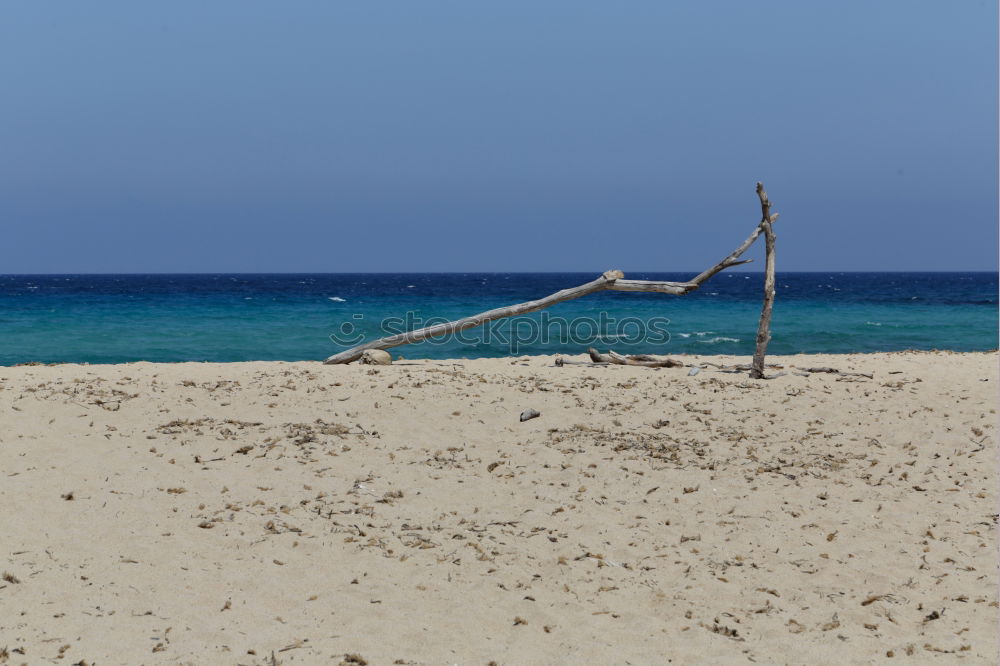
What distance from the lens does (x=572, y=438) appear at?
7.85 meters

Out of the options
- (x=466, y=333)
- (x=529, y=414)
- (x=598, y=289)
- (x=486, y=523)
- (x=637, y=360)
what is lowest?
(x=486, y=523)

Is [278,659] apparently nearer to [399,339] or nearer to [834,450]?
[834,450]

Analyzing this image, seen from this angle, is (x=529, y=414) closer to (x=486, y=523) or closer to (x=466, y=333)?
(x=486, y=523)

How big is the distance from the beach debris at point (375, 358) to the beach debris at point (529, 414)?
3.93 meters

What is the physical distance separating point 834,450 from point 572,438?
2.74 meters

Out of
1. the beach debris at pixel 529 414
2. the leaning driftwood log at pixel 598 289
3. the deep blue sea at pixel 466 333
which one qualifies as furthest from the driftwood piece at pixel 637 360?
the deep blue sea at pixel 466 333

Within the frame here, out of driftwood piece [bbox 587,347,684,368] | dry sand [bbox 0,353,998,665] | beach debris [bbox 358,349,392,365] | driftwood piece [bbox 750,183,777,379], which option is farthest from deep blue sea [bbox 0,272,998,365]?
dry sand [bbox 0,353,998,665]

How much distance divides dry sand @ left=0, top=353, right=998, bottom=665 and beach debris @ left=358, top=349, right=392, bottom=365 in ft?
6.45

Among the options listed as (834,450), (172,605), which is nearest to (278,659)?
(172,605)

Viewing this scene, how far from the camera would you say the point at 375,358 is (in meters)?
11.9

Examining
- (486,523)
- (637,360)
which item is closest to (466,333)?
(637,360)

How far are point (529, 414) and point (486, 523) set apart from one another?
2572mm

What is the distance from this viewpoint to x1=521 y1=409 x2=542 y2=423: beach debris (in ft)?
27.5

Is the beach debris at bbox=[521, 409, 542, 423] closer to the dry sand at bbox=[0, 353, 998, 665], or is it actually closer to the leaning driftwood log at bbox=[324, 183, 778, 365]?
the dry sand at bbox=[0, 353, 998, 665]
